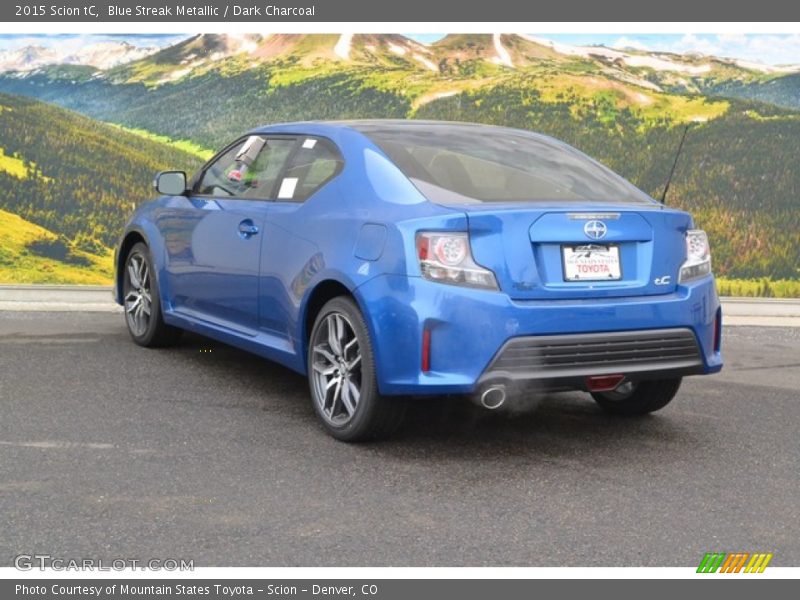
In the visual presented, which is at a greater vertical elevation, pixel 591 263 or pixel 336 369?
pixel 591 263

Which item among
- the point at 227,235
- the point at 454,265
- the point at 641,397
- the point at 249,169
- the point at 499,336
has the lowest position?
the point at 641,397

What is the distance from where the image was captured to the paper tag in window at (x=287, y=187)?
6.16 m

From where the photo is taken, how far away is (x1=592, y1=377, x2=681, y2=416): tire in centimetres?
609

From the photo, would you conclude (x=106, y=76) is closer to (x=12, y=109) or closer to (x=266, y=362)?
(x=12, y=109)

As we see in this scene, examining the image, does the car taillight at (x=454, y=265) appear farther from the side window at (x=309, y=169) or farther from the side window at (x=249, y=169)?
the side window at (x=249, y=169)

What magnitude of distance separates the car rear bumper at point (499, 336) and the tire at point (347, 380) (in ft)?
0.43

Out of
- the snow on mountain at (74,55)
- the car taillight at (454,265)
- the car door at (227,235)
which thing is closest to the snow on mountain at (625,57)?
the snow on mountain at (74,55)

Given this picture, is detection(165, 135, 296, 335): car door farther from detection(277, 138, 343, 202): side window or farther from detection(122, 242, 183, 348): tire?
detection(122, 242, 183, 348): tire

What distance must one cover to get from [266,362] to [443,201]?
9.54 ft

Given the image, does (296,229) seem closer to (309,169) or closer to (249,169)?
(309,169)

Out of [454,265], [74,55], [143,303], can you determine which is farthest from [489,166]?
[74,55]

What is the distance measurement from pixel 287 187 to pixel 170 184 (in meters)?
1.37

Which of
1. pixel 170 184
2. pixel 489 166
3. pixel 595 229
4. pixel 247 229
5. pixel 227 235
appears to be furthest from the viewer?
pixel 170 184

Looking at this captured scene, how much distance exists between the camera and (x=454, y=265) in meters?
4.99
